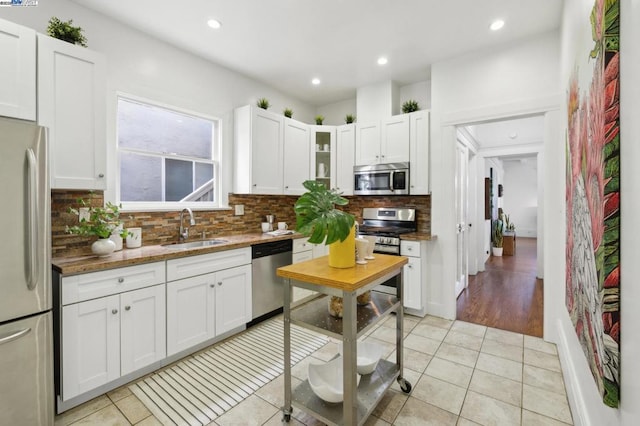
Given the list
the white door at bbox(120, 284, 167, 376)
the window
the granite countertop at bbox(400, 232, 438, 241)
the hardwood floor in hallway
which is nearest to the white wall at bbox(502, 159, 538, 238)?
the hardwood floor in hallway

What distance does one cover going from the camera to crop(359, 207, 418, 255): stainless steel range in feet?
11.8

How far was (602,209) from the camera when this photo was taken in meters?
0.98

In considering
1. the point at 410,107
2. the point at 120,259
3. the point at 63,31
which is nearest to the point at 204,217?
the point at 120,259

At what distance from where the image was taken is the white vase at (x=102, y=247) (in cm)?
219

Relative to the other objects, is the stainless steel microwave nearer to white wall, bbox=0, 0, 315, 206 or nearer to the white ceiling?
the white ceiling

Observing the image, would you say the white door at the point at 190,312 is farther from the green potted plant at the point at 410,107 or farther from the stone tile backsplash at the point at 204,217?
the green potted plant at the point at 410,107

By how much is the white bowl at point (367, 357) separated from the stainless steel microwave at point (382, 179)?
2.07m

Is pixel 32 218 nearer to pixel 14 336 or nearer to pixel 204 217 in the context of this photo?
pixel 14 336

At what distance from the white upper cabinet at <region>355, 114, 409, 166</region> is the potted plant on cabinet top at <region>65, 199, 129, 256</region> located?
2.87 meters

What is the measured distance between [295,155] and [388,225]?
161 centimetres

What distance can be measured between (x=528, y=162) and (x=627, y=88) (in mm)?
11846

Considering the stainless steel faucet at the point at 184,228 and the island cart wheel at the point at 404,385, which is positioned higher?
the stainless steel faucet at the point at 184,228

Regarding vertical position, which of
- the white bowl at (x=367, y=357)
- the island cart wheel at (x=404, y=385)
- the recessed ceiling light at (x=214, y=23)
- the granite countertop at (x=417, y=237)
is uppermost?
the recessed ceiling light at (x=214, y=23)

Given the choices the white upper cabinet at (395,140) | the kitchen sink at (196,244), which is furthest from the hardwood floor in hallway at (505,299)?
the kitchen sink at (196,244)
